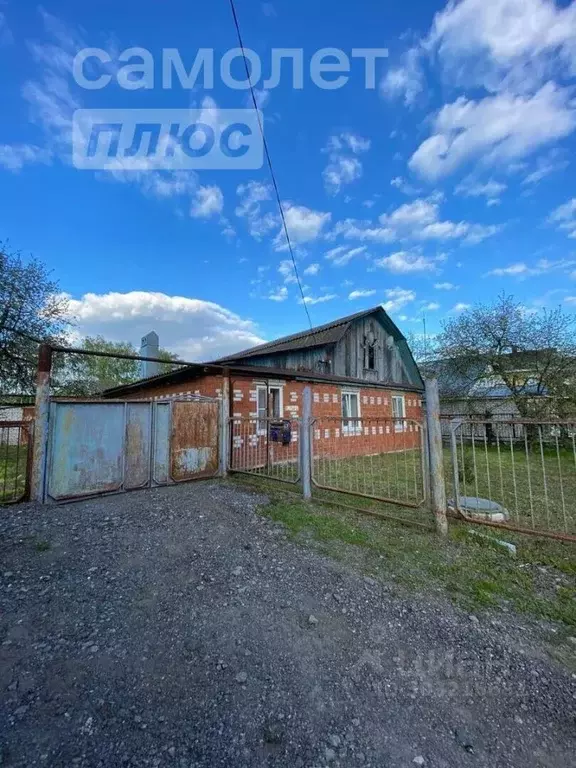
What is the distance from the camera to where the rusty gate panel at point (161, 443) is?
21.3 feet

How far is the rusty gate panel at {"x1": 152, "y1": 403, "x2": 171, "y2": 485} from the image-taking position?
6488 millimetres

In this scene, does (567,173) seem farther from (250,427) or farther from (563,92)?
(250,427)

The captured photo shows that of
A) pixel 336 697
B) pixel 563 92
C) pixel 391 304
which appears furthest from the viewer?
pixel 391 304

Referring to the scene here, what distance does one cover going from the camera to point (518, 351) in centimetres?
1617

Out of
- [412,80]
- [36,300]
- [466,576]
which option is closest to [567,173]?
[412,80]

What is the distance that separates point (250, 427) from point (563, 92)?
31.4 feet

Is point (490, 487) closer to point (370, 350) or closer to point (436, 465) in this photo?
point (436, 465)

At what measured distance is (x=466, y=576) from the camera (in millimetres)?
3113

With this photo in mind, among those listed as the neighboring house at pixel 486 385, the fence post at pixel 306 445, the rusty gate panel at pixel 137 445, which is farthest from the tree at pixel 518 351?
the rusty gate panel at pixel 137 445

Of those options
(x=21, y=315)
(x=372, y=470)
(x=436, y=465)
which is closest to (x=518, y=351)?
(x=372, y=470)

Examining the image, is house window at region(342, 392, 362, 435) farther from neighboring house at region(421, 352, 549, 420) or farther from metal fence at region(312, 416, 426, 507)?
neighboring house at region(421, 352, 549, 420)

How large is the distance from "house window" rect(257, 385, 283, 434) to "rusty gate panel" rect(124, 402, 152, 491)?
336 cm

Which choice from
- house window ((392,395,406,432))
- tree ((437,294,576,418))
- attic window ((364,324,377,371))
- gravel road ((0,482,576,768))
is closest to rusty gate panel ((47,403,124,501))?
gravel road ((0,482,576,768))

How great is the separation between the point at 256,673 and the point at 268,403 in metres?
7.76
